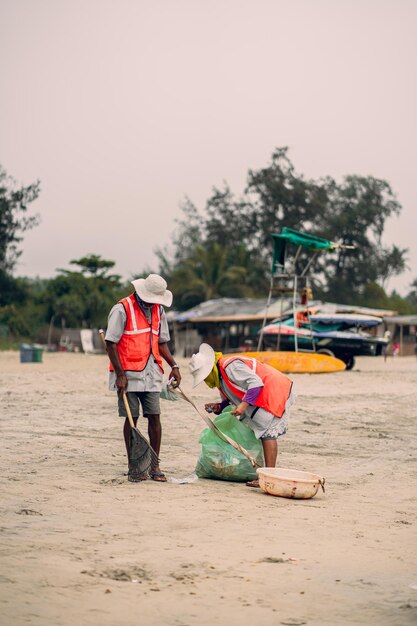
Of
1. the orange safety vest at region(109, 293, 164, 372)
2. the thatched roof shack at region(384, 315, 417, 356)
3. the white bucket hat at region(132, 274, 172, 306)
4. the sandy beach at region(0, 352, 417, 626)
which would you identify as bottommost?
the sandy beach at region(0, 352, 417, 626)

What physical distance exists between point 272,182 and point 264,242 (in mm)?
3604

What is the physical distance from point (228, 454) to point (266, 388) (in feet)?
1.97

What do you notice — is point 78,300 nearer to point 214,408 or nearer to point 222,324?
point 222,324

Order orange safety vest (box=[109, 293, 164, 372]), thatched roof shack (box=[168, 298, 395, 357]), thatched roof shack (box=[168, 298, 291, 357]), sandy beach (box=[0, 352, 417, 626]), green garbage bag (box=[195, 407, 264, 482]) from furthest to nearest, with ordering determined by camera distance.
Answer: thatched roof shack (box=[168, 298, 291, 357])
thatched roof shack (box=[168, 298, 395, 357])
green garbage bag (box=[195, 407, 264, 482])
orange safety vest (box=[109, 293, 164, 372])
sandy beach (box=[0, 352, 417, 626])

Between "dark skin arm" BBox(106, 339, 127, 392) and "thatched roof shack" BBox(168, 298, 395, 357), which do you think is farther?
"thatched roof shack" BBox(168, 298, 395, 357)

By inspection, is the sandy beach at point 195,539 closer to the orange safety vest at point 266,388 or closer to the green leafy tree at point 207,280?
the orange safety vest at point 266,388

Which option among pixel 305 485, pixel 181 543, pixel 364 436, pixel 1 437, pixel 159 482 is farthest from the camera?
pixel 364 436

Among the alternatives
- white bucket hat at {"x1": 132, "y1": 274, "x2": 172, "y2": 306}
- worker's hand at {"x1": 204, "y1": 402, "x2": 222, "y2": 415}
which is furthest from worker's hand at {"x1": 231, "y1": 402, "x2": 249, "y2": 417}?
white bucket hat at {"x1": 132, "y1": 274, "x2": 172, "y2": 306}

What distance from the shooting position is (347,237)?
59656 millimetres

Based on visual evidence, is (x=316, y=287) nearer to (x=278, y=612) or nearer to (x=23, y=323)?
(x=23, y=323)

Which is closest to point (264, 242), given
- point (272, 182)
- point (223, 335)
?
point (272, 182)

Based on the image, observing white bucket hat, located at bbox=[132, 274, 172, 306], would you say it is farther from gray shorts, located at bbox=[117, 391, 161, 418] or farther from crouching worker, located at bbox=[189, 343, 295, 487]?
gray shorts, located at bbox=[117, 391, 161, 418]

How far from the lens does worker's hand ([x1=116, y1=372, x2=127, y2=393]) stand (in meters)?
7.49

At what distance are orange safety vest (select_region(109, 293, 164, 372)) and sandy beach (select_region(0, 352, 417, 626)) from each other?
897 millimetres
